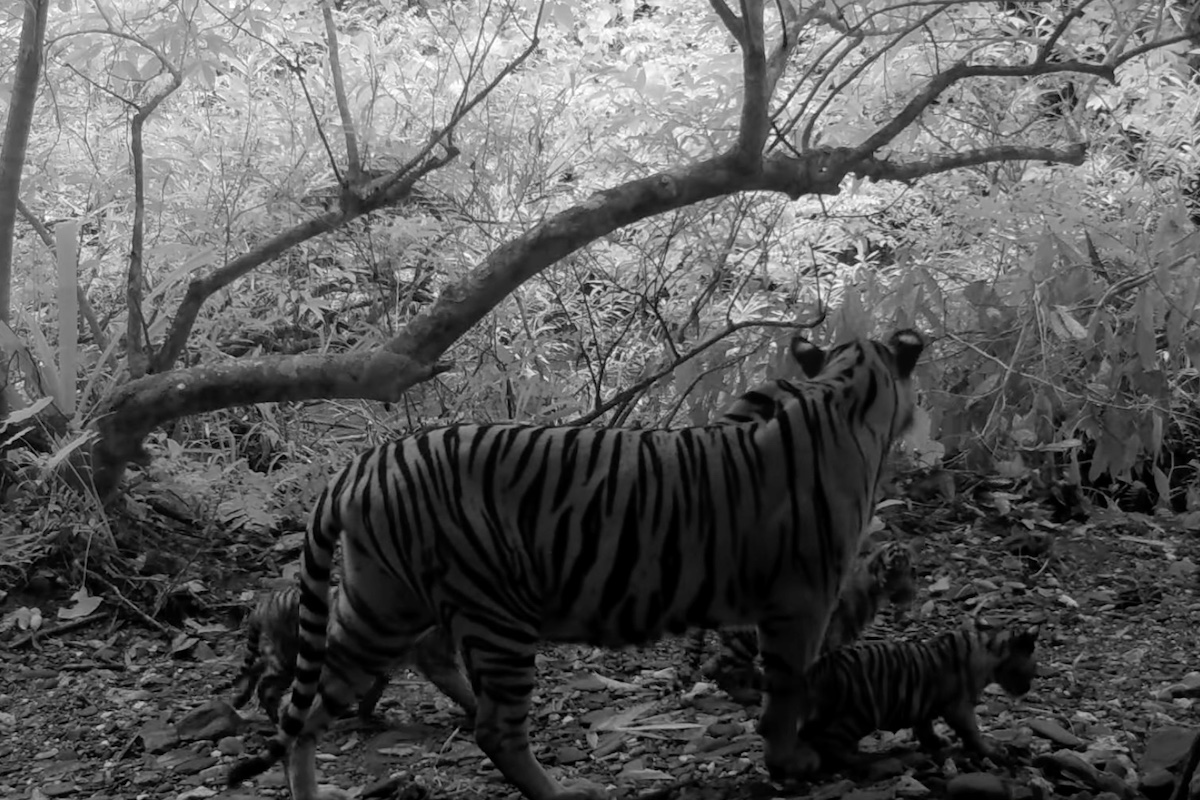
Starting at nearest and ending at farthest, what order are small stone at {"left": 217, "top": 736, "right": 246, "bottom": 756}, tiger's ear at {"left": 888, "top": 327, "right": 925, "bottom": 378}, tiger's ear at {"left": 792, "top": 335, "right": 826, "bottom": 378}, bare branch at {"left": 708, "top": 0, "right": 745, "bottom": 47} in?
1. tiger's ear at {"left": 888, "top": 327, "right": 925, "bottom": 378}
2. tiger's ear at {"left": 792, "top": 335, "right": 826, "bottom": 378}
3. small stone at {"left": 217, "top": 736, "right": 246, "bottom": 756}
4. bare branch at {"left": 708, "top": 0, "right": 745, "bottom": 47}

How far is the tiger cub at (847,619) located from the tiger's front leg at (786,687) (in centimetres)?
34

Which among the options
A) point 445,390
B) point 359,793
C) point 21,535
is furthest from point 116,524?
point 359,793

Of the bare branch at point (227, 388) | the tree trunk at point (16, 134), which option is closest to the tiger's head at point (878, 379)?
the bare branch at point (227, 388)

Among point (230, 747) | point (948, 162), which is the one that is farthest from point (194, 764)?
point (948, 162)

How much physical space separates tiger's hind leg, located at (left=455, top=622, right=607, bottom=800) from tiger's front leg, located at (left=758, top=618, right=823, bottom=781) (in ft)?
1.71

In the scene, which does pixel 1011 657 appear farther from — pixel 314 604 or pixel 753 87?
pixel 753 87

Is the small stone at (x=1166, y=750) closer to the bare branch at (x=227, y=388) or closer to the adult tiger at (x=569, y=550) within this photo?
the adult tiger at (x=569, y=550)

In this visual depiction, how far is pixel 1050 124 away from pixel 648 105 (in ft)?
7.83

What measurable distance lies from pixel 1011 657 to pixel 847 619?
658 mm

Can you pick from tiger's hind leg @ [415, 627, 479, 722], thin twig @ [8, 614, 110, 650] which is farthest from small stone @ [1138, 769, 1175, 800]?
thin twig @ [8, 614, 110, 650]

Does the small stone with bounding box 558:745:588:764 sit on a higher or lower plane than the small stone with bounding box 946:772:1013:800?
lower

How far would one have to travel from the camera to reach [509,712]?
2814 mm

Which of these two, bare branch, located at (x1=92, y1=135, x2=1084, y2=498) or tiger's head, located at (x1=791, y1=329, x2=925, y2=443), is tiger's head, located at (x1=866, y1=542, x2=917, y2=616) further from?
bare branch, located at (x1=92, y1=135, x2=1084, y2=498)

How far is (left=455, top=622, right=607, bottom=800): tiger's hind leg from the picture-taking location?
2.80 meters
